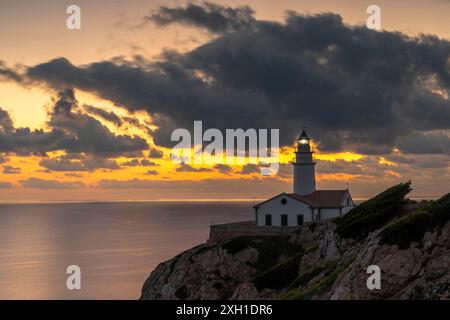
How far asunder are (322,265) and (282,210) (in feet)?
95.0

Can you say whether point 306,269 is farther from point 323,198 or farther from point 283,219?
point 323,198

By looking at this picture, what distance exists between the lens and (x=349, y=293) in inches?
→ 931

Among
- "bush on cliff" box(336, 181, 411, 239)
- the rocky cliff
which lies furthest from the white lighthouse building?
"bush on cliff" box(336, 181, 411, 239)

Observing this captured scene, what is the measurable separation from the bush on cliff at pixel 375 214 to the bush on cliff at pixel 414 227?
33.3 ft

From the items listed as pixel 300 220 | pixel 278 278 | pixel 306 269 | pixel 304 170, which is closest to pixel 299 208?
pixel 300 220

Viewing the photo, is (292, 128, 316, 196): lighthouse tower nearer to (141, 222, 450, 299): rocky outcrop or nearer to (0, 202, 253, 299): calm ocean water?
(141, 222, 450, 299): rocky outcrop

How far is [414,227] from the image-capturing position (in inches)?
973

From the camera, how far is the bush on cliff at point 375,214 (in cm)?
3612

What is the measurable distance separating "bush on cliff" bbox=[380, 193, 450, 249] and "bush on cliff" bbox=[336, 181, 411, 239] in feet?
33.3

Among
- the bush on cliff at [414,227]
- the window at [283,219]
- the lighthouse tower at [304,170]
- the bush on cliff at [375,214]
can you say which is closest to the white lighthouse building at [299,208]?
the window at [283,219]
